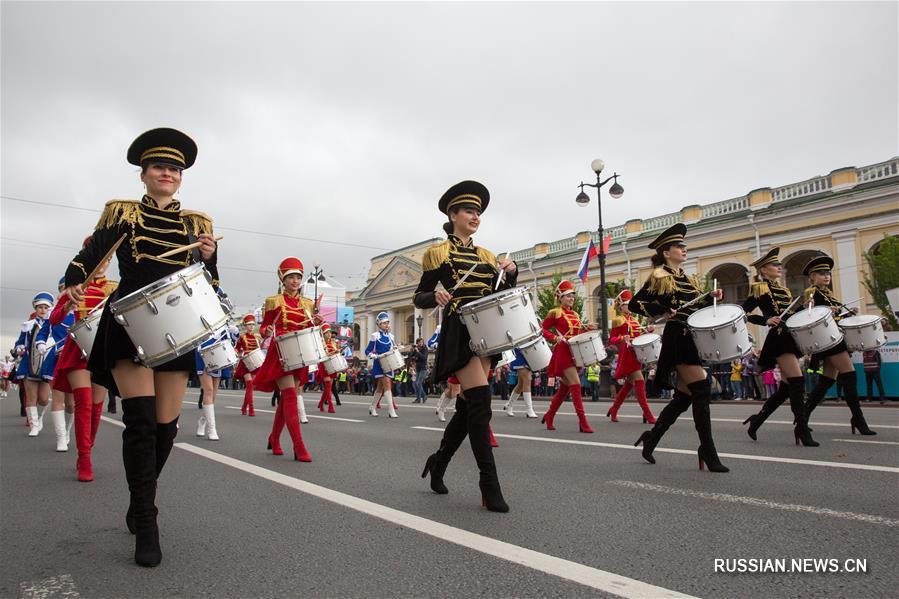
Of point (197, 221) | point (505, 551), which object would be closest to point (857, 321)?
point (505, 551)

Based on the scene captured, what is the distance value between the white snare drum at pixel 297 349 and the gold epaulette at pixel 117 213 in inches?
156

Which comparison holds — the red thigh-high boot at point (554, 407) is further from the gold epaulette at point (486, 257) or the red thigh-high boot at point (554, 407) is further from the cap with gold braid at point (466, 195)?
the cap with gold braid at point (466, 195)

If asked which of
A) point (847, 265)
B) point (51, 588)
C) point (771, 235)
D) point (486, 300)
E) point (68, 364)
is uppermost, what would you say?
point (771, 235)

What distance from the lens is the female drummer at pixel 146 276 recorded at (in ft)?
11.9

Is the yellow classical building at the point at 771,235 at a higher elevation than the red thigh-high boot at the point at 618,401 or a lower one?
higher

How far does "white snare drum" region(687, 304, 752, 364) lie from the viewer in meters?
6.11

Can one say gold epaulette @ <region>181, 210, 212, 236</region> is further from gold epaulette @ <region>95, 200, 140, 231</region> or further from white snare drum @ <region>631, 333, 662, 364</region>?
white snare drum @ <region>631, 333, 662, 364</region>

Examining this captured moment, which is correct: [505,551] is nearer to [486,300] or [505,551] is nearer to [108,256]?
[486,300]

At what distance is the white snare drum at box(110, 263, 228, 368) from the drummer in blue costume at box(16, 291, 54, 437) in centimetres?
628

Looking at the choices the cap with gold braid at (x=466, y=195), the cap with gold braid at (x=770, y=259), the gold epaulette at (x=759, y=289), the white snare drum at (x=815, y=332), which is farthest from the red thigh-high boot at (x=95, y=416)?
the white snare drum at (x=815, y=332)

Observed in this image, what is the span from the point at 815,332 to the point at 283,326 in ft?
21.0

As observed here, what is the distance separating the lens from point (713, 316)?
6316 millimetres

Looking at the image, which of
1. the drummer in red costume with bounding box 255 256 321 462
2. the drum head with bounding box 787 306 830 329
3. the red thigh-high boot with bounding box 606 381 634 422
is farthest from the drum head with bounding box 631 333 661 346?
the drummer in red costume with bounding box 255 256 321 462

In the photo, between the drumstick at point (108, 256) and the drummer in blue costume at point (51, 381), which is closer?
the drumstick at point (108, 256)
